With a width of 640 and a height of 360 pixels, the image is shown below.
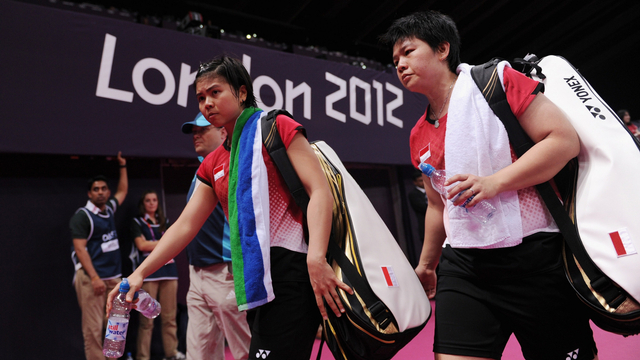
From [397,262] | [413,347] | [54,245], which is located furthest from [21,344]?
[397,262]

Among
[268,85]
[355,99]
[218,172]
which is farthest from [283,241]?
[355,99]

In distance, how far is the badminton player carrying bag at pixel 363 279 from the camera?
1287mm

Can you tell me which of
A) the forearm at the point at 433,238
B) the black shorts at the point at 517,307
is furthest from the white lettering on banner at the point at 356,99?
the black shorts at the point at 517,307

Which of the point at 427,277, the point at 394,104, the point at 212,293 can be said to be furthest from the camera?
the point at 394,104

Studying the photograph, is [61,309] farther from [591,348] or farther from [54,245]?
[591,348]

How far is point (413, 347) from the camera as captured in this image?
3.91 m

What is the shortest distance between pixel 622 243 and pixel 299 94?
4.87 meters

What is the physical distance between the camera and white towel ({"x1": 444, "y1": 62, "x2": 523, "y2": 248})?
1.30 m

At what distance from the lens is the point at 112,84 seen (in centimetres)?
437

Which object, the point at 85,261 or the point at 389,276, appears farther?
the point at 85,261

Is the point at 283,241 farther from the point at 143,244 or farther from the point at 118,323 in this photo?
A: the point at 143,244

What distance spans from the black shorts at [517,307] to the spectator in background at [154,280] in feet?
11.9

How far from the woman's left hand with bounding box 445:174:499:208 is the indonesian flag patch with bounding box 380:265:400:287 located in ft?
1.01

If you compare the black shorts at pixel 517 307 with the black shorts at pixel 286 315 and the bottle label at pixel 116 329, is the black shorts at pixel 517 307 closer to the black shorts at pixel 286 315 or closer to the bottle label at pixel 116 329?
the black shorts at pixel 286 315
